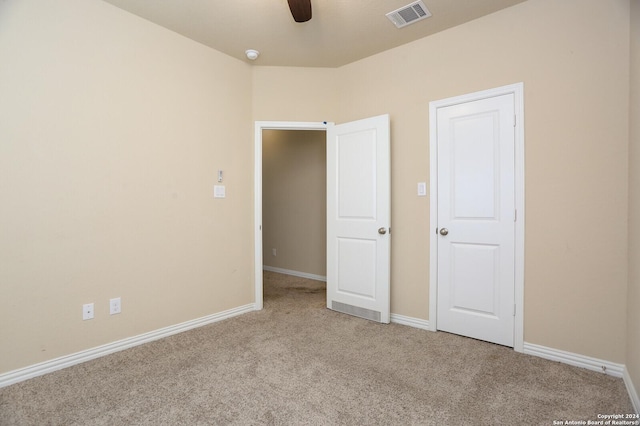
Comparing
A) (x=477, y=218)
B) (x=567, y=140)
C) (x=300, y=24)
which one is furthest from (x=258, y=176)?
(x=567, y=140)

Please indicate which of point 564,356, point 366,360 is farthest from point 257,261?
point 564,356

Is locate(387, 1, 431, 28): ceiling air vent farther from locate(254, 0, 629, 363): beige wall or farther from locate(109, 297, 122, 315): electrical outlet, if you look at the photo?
locate(109, 297, 122, 315): electrical outlet

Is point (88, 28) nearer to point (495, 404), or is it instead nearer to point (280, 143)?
point (280, 143)

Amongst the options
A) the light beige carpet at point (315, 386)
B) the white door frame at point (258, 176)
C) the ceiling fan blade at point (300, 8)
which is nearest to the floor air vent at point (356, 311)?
the light beige carpet at point (315, 386)

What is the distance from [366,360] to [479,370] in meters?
0.75

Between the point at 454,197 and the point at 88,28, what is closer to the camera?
the point at 88,28

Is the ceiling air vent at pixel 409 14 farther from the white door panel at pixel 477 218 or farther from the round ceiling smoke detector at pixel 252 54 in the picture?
the round ceiling smoke detector at pixel 252 54

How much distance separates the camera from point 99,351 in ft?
7.70

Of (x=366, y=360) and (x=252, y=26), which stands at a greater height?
(x=252, y=26)

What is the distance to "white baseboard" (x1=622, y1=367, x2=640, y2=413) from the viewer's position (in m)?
1.66

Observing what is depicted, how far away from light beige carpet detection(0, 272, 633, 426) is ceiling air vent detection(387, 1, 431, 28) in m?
2.62

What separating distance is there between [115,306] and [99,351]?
0.32 m

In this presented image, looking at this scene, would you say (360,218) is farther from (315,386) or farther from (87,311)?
(87,311)

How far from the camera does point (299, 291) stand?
4.16m
